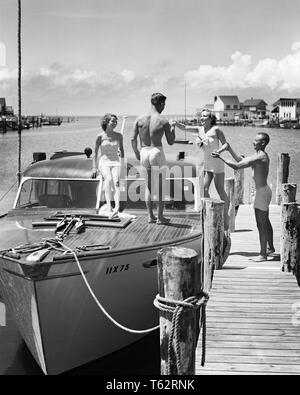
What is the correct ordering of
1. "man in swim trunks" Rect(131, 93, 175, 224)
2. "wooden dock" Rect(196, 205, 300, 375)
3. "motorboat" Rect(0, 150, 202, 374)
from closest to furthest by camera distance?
"wooden dock" Rect(196, 205, 300, 375)
"motorboat" Rect(0, 150, 202, 374)
"man in swim trunks" Rect(131, 93, 175, 224)

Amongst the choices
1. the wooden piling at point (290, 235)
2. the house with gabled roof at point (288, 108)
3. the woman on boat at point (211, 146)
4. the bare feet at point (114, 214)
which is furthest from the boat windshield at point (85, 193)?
the house with gabled roof at point (288, 108)

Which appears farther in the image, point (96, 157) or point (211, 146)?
point (96, 157)

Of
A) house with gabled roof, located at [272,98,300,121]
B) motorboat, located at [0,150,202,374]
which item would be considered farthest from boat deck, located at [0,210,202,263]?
house with gabled roof, located at [272,98,300,121]

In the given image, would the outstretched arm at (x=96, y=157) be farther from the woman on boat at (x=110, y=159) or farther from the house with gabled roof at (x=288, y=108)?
the house with gabled roof at (x=288, y=108)

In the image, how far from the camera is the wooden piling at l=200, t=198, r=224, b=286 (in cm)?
834

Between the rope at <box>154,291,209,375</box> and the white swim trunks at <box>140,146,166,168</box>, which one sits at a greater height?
the white swim trunks at <box>140,146,166,168</box>

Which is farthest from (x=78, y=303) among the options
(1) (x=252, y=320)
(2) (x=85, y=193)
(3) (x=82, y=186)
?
(3) (x=82, y=186)

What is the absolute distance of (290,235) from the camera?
8.35 m

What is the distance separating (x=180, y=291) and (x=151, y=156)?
4.26 metres

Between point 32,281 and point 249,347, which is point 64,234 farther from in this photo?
point 249,347

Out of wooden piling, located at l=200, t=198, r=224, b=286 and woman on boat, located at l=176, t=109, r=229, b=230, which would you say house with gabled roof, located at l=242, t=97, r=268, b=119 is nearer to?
woman on boat, located at l=176, t=109, r=229, b=230

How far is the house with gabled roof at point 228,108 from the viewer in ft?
646

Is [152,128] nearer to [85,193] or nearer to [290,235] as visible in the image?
[85,193]

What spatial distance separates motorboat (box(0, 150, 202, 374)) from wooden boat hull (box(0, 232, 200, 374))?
0.02 meters
